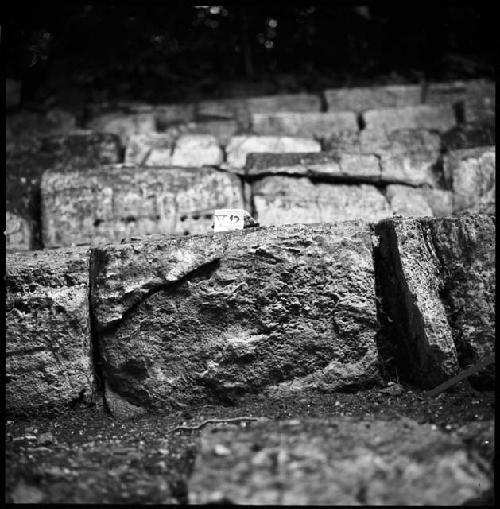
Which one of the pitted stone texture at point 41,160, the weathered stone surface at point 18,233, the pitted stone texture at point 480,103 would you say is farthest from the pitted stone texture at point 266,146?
the weathered stone surface at point 18,233

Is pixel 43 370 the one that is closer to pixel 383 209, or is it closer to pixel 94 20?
pixel 383 209

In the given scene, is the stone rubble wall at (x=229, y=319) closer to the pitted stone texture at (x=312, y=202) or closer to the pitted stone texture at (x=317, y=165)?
the pitted stone texture at (x=312, y=202)

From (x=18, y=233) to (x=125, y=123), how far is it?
149 centimetres

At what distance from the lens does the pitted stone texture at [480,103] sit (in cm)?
389

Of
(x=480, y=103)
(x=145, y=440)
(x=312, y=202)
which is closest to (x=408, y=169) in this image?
(x=312, y=202)

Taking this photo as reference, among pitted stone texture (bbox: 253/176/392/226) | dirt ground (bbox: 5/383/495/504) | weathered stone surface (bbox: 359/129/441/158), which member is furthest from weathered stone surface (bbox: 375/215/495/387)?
weathered stone surface (bbox: 359/129/441/158)

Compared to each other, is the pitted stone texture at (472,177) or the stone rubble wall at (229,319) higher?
the pitted stone texture at (472,177)

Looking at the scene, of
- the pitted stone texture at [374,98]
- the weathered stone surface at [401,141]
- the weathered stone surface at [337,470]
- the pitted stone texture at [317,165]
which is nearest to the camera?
the weathered stone surface at [337,470]

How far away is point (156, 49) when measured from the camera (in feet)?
14.9

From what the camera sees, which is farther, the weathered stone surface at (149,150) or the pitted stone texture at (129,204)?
the weathered stone surface at (149,150)

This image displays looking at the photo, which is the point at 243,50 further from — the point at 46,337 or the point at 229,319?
the point at 46,337

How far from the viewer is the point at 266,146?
3740 mm

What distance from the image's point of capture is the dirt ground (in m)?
1.68

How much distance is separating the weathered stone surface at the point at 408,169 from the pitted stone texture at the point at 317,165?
7cm
